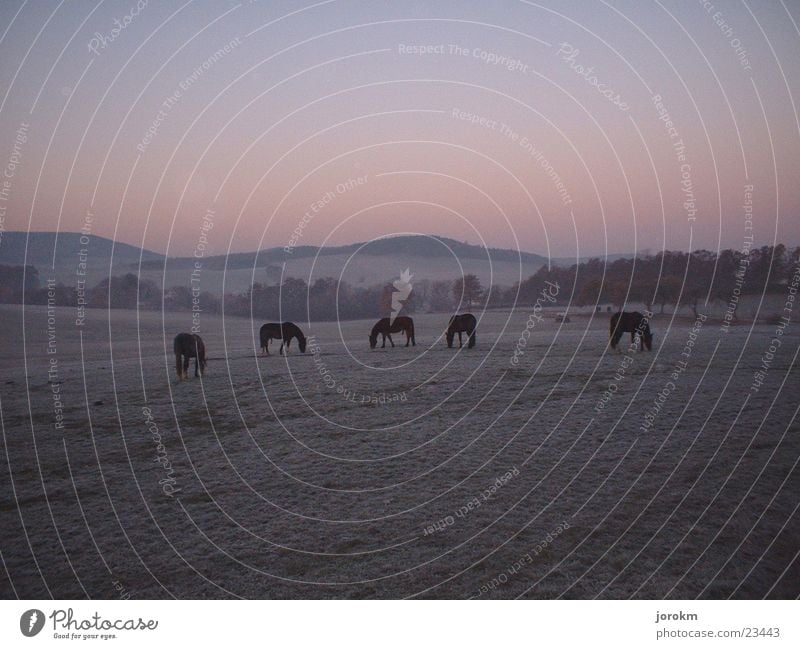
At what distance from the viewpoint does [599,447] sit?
732cm

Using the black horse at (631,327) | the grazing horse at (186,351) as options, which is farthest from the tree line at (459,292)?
the grazing horse at (186,351)

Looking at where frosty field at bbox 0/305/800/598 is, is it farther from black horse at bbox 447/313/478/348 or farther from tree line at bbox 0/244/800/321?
tree line at bbox 0/244/800/321

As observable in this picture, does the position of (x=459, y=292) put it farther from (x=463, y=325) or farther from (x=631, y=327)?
(x=631, y=327)

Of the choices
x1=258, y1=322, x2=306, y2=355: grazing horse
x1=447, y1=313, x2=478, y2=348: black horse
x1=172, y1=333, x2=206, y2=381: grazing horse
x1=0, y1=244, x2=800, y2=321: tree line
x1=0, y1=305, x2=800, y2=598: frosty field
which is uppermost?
x1=0, y1=244, x2=800, y2=321: tree line

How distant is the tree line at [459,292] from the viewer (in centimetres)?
1973

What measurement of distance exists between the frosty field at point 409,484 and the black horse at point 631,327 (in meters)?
2.72

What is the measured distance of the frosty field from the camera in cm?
475

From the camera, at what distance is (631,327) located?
15.3 meters

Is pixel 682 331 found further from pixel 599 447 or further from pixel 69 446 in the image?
pixel 69 446

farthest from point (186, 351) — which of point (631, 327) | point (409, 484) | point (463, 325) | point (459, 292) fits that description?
point (459, 292)

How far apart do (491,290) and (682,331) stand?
757 centimetres

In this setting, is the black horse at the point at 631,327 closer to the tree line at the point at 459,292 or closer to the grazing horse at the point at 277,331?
the tree line at the point at 459,292

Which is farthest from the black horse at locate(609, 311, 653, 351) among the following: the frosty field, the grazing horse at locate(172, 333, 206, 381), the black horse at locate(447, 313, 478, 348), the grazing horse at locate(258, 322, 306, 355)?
the grazing horse at locate(172, 333, 206, 381)

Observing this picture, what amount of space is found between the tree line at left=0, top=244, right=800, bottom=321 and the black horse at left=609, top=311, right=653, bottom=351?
325cm
